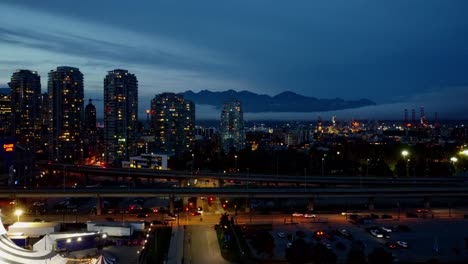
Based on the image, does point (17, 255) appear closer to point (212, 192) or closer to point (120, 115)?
point (212, 192)

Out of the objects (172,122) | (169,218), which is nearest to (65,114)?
(172,122)

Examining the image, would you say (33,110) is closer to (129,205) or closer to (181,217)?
(129,205)

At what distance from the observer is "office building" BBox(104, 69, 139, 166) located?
5109cm

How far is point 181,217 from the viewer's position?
61.8 feet

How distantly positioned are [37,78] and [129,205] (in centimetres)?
4180

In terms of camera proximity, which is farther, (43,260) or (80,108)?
(80,108)

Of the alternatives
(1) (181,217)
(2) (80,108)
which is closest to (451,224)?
(1) (181,217)

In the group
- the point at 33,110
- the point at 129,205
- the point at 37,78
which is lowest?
the point at 129,205

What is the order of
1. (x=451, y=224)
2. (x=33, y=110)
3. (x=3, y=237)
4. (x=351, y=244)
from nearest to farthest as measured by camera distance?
(x=3, y=237) < (x=351, y=244) < (x=451, y=224) < (x=33, y=110)

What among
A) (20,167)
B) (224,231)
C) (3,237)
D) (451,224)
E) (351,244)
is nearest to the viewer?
(3,237)

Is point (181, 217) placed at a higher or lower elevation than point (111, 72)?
lower

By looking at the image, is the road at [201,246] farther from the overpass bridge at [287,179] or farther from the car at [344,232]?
the overpass bridge at [287,179]

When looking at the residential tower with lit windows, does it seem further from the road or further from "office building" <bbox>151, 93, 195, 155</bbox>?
the road

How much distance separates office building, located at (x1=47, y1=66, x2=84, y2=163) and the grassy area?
35.0 m
